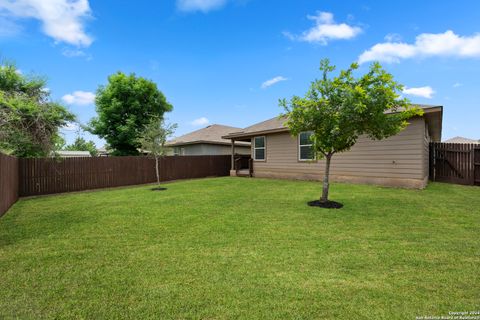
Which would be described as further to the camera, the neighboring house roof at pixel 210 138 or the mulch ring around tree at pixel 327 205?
the neighboring house roof at pixel 210 138

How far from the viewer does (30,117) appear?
270 inches

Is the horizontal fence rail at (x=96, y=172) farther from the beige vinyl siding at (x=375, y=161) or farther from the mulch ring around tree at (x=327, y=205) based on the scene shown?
the mulch ring around tree at (x=327, y=205)

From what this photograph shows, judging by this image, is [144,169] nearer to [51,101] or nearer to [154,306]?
[51,101]

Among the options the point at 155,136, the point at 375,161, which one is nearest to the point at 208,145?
the point at 155,136

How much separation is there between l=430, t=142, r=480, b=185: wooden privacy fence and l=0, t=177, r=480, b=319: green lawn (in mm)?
5098

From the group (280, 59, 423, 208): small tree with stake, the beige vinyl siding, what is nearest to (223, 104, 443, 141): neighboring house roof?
the beige vinyl siding

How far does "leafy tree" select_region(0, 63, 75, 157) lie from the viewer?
643 cm

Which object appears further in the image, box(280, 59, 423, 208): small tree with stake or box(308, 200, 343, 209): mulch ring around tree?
box(308, 200, 343, 209): mulch ring around tree

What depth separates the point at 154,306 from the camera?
7.42 ft

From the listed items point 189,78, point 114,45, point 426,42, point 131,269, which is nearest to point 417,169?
point 426,42

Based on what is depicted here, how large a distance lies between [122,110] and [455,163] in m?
19.8

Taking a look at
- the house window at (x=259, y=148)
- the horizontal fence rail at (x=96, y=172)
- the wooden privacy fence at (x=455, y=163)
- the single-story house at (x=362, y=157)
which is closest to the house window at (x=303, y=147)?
the single-story house at (x=362, y=157)

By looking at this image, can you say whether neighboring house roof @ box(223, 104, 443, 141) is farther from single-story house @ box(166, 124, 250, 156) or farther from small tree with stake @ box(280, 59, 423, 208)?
single-story house @ box(166, 124, 250, 156)

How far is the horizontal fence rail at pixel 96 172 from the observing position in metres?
9.66
